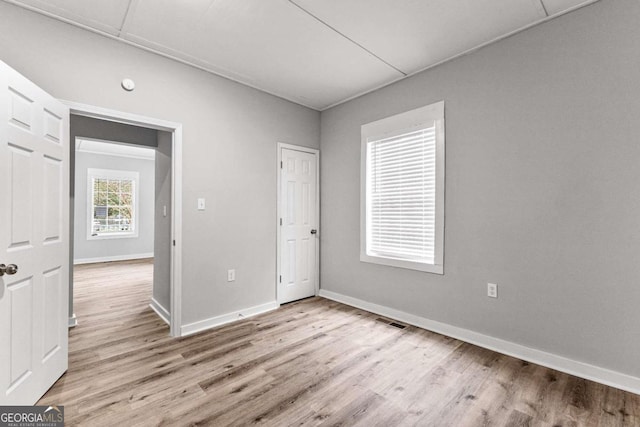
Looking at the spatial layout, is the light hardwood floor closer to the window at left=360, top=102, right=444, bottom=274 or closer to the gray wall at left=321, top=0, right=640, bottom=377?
the gray wall at left=321, top=0, right=640, bottom=377

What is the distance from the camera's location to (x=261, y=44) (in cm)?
264

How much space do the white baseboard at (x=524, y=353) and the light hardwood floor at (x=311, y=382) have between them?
0.08 m

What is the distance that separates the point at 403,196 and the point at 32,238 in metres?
3.15

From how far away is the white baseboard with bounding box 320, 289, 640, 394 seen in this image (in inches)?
79.0

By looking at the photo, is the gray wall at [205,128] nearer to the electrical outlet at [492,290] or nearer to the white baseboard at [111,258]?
the electrical outlet at [492,290]

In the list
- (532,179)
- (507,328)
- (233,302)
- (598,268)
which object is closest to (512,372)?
(507,328)

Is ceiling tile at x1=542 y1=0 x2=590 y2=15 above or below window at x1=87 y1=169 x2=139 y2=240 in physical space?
above

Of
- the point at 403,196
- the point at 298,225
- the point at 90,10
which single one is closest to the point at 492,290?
the point at 403,196

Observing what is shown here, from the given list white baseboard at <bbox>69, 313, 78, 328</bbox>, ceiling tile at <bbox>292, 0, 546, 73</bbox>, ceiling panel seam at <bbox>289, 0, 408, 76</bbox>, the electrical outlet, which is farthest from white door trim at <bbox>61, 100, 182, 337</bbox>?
the electrical outlet

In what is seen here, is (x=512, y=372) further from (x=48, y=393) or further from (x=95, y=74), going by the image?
(x=95, y=74)

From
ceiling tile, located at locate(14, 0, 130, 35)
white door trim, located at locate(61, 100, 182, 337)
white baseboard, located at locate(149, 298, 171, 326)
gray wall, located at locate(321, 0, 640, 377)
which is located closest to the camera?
gray wall, located at locate(321, 0, 640, 377)

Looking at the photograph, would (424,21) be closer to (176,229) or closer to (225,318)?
(176,229)

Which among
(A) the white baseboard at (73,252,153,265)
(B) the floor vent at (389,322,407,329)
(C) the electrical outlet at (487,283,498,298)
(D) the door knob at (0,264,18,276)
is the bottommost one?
(B) the floor vent at (389,322,407,329)

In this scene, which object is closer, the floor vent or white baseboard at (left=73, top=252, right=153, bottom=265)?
the floor vent
